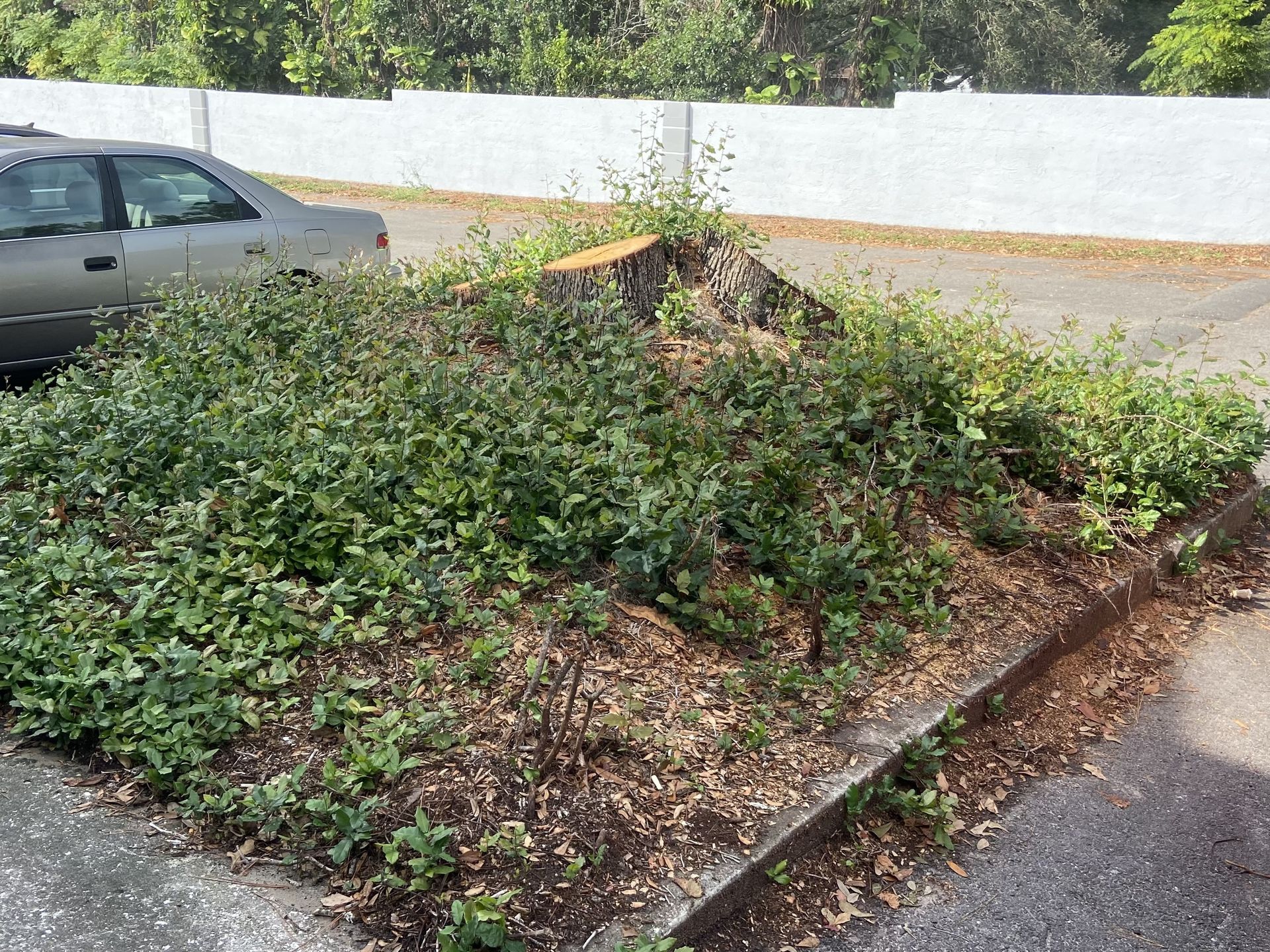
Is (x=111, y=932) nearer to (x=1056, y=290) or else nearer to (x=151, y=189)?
(x=151, y=189)

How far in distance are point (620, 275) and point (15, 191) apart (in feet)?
12.2

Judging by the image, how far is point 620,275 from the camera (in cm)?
606

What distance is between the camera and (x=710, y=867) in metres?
2.99

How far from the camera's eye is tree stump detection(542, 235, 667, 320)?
19.6 feet

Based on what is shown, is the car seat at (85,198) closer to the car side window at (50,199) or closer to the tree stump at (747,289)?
the car side window at (50,199)

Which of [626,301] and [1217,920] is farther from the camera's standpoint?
[626,301]

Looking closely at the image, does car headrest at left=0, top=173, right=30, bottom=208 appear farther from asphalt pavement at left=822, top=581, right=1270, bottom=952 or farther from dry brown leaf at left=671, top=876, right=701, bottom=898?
asphalt pavement at left=822, top=581, right=1270, bottom=952

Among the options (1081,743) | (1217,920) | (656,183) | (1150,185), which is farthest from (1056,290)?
(1217,920)

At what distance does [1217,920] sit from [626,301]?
4.01 m

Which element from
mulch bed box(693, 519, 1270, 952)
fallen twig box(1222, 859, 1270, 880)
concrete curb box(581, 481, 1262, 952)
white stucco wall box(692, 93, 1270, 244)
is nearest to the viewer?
concrete curb box(581, 481, 1262, 952)

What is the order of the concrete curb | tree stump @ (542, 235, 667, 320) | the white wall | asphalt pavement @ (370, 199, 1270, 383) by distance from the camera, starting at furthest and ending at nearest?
the white wall → asphalt pavement @ (370, 199, 1270, 383) → tree stump @ (542, 235, 667, 320) → the concrete curb

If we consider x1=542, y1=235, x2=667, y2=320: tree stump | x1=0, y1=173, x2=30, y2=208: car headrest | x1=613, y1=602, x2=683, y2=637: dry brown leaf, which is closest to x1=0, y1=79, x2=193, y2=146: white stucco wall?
x1=0, y1=173, x2=30, y2=208: car headrest

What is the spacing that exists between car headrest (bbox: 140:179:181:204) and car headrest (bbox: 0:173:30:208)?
669mm

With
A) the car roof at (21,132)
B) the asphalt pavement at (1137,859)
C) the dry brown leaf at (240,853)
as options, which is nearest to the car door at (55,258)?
the car roof at (21,132)
